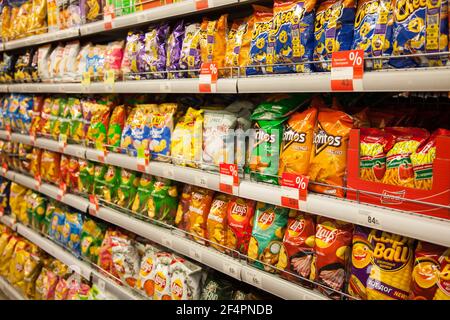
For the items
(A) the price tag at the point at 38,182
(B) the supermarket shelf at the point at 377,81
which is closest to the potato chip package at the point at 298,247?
(B) the supermarket shelf at the point at 377,81

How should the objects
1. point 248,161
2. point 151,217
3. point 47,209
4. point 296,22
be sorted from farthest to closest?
point 47,209
point 151,217
point 248,161
point 296,22

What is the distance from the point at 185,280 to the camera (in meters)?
1.79

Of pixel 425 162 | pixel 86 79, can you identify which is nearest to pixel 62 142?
pixel 86 79

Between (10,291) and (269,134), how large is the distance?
8.90 ft

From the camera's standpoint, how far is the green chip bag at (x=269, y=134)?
143 centimetres

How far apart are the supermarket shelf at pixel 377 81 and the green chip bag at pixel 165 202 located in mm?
770

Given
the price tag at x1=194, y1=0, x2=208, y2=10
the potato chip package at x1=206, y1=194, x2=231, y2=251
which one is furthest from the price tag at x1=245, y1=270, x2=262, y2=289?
the price tag at x1=194, y1=0, x2=208, y2=10

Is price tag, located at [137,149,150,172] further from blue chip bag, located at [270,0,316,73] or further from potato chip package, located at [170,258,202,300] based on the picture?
blue chip bag, located at [270,0,316,73]

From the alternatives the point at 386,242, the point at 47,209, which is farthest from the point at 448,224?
the point at 47,209

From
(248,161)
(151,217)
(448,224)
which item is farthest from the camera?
(151,217)

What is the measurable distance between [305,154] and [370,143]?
0.23 metres

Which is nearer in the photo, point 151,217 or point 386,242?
point 386,242

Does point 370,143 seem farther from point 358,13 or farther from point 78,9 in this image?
point 78,9

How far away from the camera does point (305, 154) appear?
1336 millimetres
